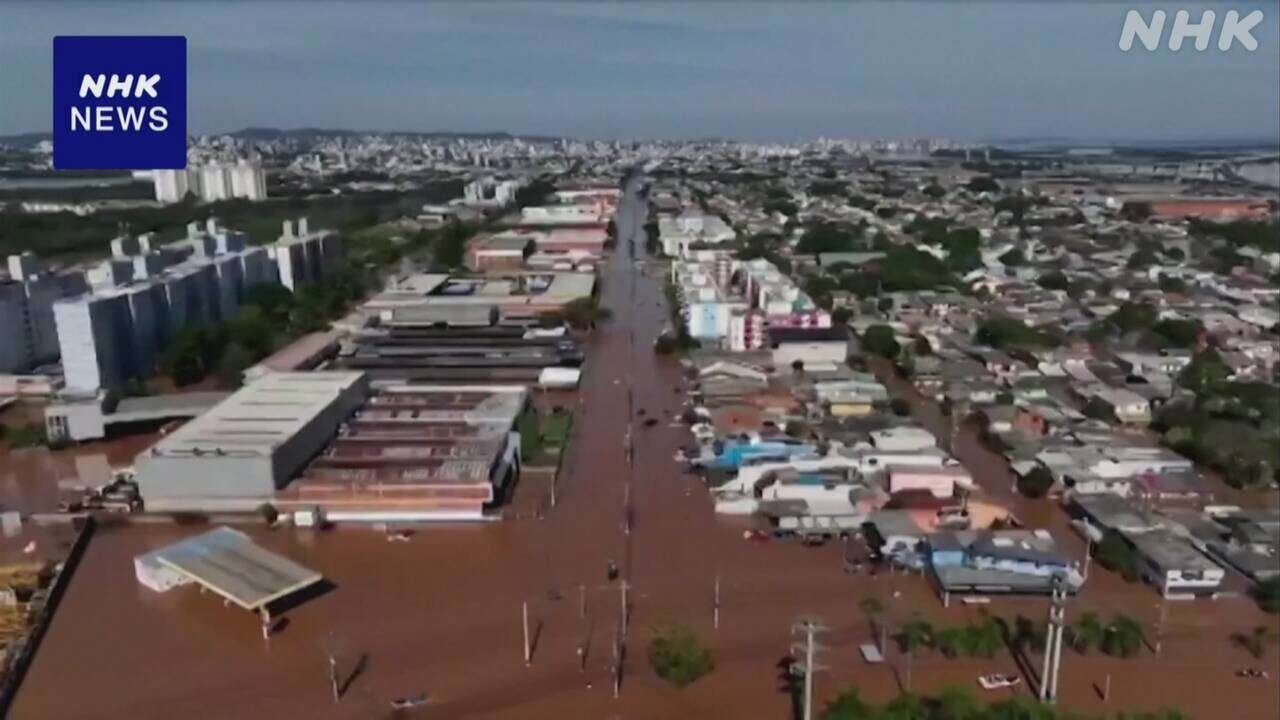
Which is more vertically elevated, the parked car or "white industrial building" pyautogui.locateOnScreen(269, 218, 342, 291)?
"white industrial building" pyautogui.locateOnScreen(269, 218, 342, 291)

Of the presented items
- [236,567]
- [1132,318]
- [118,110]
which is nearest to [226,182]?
[236,567]

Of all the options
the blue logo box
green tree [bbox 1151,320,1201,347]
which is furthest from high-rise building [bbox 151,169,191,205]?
green tree [bbox 1151,320,1201,347]

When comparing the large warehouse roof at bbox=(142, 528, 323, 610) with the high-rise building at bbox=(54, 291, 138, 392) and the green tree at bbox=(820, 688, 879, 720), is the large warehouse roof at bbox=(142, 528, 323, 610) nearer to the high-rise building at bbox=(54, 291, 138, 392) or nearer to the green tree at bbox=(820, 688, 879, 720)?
the green tree at bbox=(820, 688, 879, 720)

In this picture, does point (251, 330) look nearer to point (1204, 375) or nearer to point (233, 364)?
point (233, 364)

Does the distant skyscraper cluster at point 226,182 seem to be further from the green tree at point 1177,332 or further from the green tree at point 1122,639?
the green tree at point 1122,639

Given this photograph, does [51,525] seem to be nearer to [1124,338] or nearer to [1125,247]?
[1124,338]

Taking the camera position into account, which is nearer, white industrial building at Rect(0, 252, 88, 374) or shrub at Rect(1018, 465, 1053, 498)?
shrub at Rect(1018, 465, 1053, 498)
